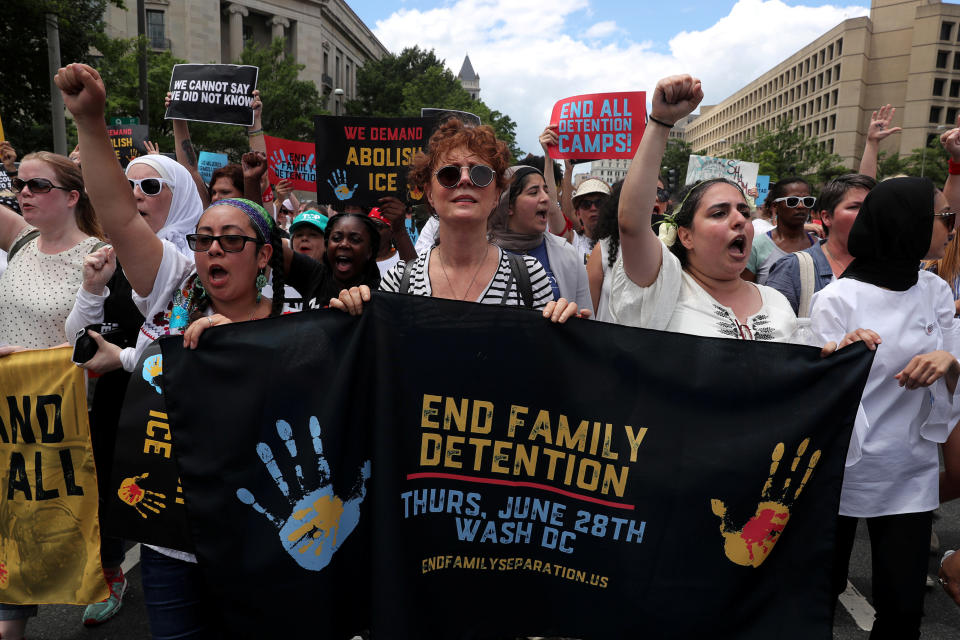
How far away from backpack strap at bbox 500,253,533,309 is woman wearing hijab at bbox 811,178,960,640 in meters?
1.14

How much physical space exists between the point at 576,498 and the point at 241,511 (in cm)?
106

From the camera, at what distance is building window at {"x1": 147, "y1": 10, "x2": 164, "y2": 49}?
1699 inches

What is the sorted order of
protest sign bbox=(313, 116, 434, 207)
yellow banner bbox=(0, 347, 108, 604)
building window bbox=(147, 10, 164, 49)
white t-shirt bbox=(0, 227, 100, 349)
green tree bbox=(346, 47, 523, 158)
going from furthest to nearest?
green tree bbox=(346, 47, 523, 158) < building window bbox=(147, 10, 164, 49) < protest sign bbox=(313, 116, 434, 207) < white t-shirt bbox=(0, 227, 100, 349) < yellow banner bbox=(0, 347, 108, 604)

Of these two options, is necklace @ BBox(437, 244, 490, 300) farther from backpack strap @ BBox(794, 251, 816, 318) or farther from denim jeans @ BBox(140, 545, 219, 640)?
backpack strap @ BBox(794, 251, 816, 318)

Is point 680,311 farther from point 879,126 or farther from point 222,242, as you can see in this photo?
point 879,126

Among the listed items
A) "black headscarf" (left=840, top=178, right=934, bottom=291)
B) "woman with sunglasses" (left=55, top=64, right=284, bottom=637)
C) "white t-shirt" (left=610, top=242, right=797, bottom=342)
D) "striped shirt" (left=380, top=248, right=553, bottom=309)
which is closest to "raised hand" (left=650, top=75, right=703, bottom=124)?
"white t-shirt" (left=610, top=242, right=797, bottom=342)

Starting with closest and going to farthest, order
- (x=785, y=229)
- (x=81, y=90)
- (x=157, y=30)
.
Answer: (x=81, y=90) → (x=785, y=229) → (x=157, y=30)

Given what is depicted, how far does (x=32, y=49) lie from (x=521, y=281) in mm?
19443

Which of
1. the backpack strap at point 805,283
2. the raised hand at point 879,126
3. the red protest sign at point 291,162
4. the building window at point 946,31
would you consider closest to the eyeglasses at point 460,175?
the backpack strap at point 805,283

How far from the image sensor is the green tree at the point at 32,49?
15.2 metres

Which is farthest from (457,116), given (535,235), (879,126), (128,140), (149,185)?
(128,140)

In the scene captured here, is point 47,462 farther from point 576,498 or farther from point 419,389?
point 576,498

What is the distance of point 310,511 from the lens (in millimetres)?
2148

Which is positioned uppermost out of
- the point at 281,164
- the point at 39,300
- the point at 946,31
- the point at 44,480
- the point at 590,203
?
the point at 946,31
